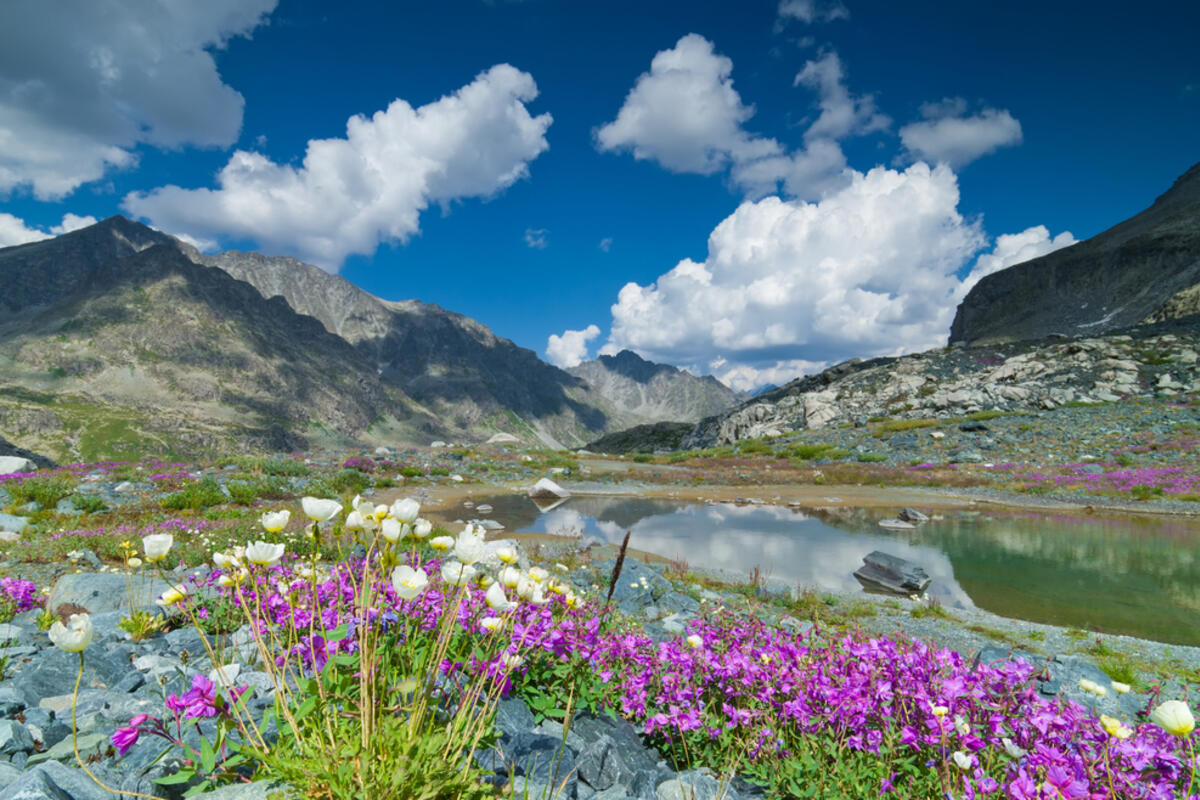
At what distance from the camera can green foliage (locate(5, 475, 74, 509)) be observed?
15953 mm

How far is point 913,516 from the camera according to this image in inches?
801

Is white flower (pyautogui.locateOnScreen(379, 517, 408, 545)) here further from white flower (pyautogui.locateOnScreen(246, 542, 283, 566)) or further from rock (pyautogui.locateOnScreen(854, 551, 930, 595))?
rock (pyautogui.locateOnScreen(854, 551, 930, 595))

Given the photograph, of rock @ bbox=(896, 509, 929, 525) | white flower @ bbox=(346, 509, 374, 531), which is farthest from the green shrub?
rock @ bbox=(896, 509, 929, 525)

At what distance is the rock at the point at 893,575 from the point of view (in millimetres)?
12133

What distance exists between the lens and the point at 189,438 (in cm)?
15412

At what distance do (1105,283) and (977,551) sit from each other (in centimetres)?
12908

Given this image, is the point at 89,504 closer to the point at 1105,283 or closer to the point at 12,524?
the point at 12,524

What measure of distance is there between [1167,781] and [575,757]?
9.70 feet

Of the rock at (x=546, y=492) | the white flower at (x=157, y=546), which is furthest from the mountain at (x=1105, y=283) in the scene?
the white flower at (x=157, y=546)

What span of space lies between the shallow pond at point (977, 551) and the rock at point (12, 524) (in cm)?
1250

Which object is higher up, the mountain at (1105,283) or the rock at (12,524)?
the mountain at (1105,283)

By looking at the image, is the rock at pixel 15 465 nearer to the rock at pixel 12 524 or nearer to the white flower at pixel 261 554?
the rock at pixel 12 524

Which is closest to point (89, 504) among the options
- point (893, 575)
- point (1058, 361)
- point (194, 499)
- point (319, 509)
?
point (194, 499)

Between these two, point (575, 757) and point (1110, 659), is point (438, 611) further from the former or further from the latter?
point (1110, 659)
